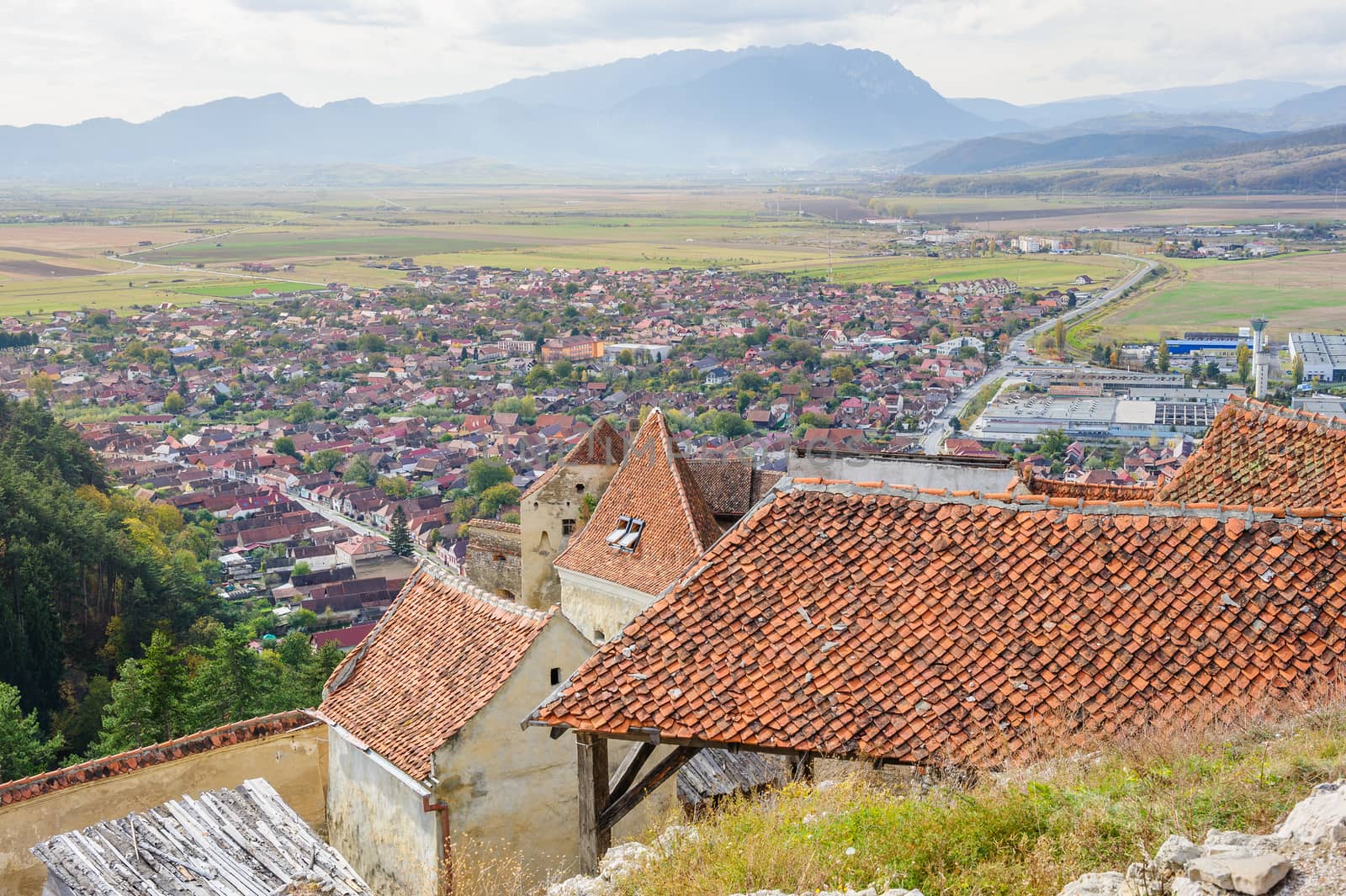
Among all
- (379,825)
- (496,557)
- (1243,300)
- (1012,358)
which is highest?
(379,825)

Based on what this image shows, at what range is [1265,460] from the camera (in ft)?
33.3

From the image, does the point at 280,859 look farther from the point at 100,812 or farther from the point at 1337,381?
the point at 1337,381

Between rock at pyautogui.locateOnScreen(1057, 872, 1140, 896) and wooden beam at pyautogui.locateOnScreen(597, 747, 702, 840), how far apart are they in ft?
9.56

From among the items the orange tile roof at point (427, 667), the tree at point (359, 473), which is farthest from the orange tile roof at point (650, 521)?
the tree at point (359, 473)

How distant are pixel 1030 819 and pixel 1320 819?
1.30m

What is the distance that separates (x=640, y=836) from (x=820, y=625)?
2.30 m

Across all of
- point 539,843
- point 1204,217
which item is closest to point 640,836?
point 539,843

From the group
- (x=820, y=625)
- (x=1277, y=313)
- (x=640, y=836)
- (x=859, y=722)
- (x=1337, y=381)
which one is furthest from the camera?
(x=1277, y=313)

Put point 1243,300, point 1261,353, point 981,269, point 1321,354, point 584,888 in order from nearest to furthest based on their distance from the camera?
point 584,888, point 1321,354, point 1261,353, point 1243,300, point 981,269

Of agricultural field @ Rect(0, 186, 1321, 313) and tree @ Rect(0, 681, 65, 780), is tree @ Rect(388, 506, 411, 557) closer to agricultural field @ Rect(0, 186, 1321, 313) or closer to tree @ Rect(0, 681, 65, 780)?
tree @ Rect(0, 681, 65, 780)

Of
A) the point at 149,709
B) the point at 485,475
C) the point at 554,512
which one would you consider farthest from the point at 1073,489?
the point at 485,475

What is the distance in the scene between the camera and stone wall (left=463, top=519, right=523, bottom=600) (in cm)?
1916

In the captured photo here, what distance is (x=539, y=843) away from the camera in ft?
32.9

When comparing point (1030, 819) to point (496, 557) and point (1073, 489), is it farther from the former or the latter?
point (496, 557)
